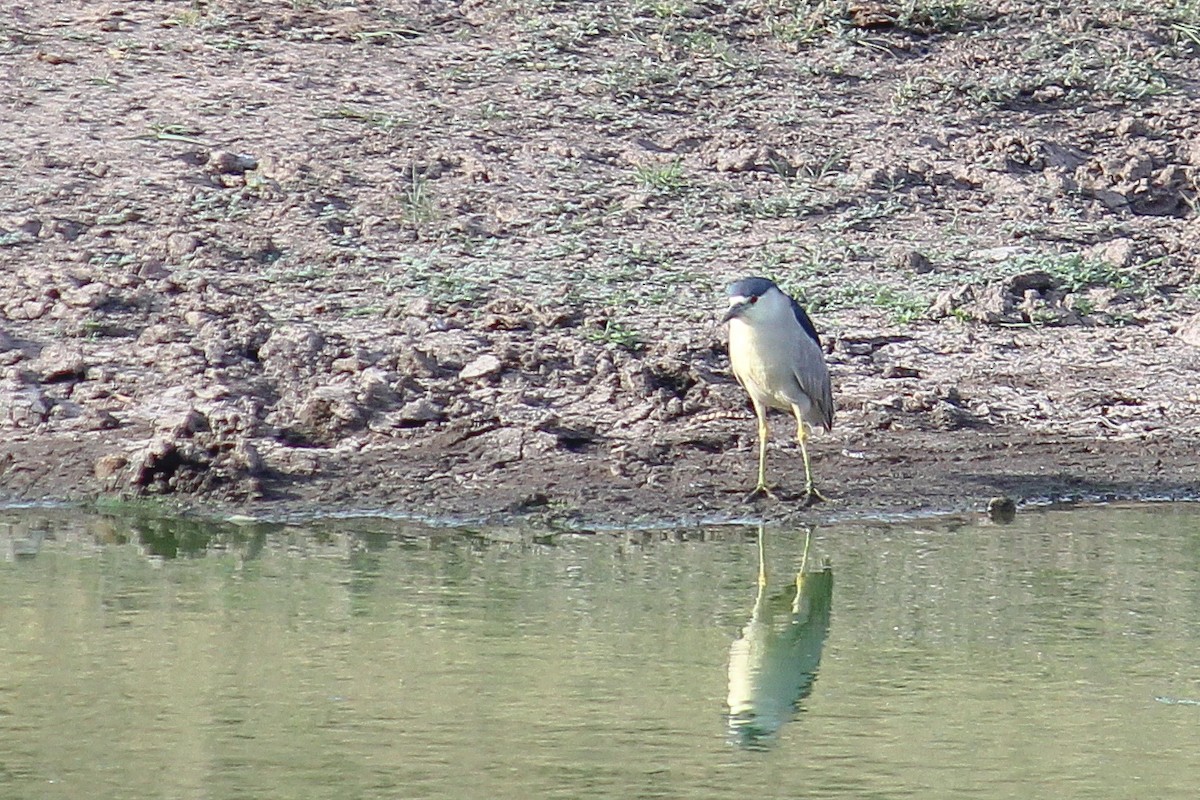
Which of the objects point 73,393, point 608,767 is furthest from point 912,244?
point 608,767

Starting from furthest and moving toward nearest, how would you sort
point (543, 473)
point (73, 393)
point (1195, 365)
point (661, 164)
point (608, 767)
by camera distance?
point (661, 164)
point (1195, 365)
point (73, 393)
point (543, 473)
point (608, 767)

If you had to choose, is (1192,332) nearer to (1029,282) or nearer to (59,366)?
(1029,282)

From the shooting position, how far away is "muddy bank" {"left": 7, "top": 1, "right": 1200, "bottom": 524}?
27.2 feet

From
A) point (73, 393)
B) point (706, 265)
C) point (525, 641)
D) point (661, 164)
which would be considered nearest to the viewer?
point (525, 641)

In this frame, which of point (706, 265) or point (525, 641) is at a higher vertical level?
point (706, 265)

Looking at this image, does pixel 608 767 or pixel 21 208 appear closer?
pixel 608 767

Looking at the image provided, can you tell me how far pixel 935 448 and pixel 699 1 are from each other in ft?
17.2

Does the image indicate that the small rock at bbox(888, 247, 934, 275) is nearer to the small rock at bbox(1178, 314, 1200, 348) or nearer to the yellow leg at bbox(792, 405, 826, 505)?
the small rock at bbox(1178, 314, 1200, 348)

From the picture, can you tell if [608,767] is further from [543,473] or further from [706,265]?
[706,265]

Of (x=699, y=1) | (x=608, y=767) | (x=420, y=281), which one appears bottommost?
(x=608, y=767)

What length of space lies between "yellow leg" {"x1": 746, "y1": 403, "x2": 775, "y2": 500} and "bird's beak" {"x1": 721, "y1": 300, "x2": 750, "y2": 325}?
0.44 metres

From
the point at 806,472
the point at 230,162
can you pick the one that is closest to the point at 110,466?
the point at 806,472

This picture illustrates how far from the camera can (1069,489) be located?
323 inches

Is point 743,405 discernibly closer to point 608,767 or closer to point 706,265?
point 706,265
